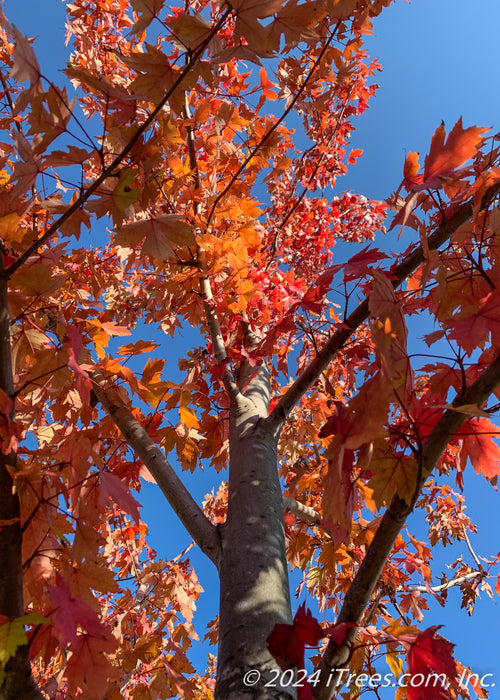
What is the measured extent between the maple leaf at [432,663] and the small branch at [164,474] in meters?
0.62

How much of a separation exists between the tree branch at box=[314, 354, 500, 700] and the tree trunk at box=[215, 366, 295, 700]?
0.35 feet

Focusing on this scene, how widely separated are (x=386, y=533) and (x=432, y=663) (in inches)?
14.0

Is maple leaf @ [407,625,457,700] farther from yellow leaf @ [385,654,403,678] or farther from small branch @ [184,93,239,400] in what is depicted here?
small branch @ [184,93,239,400]

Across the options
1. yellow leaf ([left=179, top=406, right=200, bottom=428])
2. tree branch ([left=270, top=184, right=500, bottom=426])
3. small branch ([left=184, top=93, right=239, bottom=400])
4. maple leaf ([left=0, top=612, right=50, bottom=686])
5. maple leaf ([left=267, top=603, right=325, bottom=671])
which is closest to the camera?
maple leaf ([left=0, top=612, right=50, bottom=686])

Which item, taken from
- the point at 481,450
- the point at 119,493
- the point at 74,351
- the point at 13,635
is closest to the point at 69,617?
the point at 13,635

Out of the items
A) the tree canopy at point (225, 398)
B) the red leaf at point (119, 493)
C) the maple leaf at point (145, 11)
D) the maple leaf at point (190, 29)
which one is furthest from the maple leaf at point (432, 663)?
the maple leaf at point (145, 11)

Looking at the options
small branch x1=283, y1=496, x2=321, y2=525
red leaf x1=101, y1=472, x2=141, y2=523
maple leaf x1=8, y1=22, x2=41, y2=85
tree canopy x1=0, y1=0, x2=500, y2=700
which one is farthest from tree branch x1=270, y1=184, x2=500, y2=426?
maple leaf x1=8, y1=22, x2=41, y2=85

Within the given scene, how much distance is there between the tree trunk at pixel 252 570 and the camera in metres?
0.94

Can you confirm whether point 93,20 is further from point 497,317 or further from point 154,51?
point 497,317

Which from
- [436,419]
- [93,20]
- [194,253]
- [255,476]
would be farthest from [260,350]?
[93,20]

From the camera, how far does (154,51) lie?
1052 mm

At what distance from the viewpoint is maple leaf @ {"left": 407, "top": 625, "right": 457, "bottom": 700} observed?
3.07 feet

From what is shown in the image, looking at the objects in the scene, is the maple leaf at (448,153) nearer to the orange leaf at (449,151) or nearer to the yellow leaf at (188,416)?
the orange leaf at (449,151)

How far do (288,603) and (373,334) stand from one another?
0.81m
